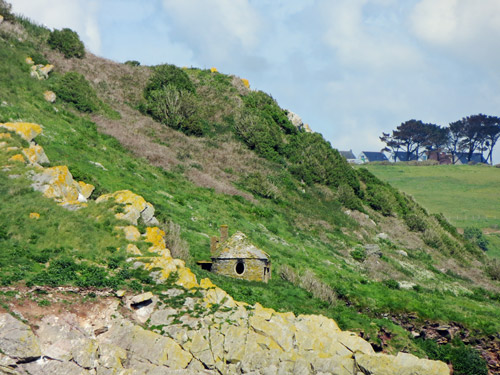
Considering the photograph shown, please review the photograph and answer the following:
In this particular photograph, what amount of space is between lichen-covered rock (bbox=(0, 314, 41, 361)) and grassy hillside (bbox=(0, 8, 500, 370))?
2.77 metres

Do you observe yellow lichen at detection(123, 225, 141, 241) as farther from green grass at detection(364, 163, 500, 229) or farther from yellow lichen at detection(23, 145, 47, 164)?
green grass at detection(364, 163, 500, 229)

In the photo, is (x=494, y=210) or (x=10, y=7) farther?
(x=494, y=210)

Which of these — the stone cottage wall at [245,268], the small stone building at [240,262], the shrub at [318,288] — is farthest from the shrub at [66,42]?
the shrub at [318,288]

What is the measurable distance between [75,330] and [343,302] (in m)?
18.6

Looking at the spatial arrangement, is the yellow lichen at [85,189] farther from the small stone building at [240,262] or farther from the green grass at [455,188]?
the green grass at [455,188]

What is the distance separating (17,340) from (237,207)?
97.7 feet

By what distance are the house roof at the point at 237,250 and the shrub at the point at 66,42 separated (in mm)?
45586

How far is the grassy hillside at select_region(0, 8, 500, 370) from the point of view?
2856 cm

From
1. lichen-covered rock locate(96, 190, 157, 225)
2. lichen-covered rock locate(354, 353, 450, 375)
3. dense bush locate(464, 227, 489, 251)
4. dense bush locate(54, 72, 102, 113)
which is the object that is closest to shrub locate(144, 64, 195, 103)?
dense bush locate(54, 72, 102, 113)

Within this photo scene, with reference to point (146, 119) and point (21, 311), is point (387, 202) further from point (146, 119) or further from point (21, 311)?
point (21, 311)

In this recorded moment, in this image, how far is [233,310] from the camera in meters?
25.1

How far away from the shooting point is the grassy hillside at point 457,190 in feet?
304

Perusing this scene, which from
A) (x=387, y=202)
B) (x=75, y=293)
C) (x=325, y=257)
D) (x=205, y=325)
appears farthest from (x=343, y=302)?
(x=387, y=202)

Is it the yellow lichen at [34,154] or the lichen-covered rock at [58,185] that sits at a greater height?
the yellow lichen at [34,154]
